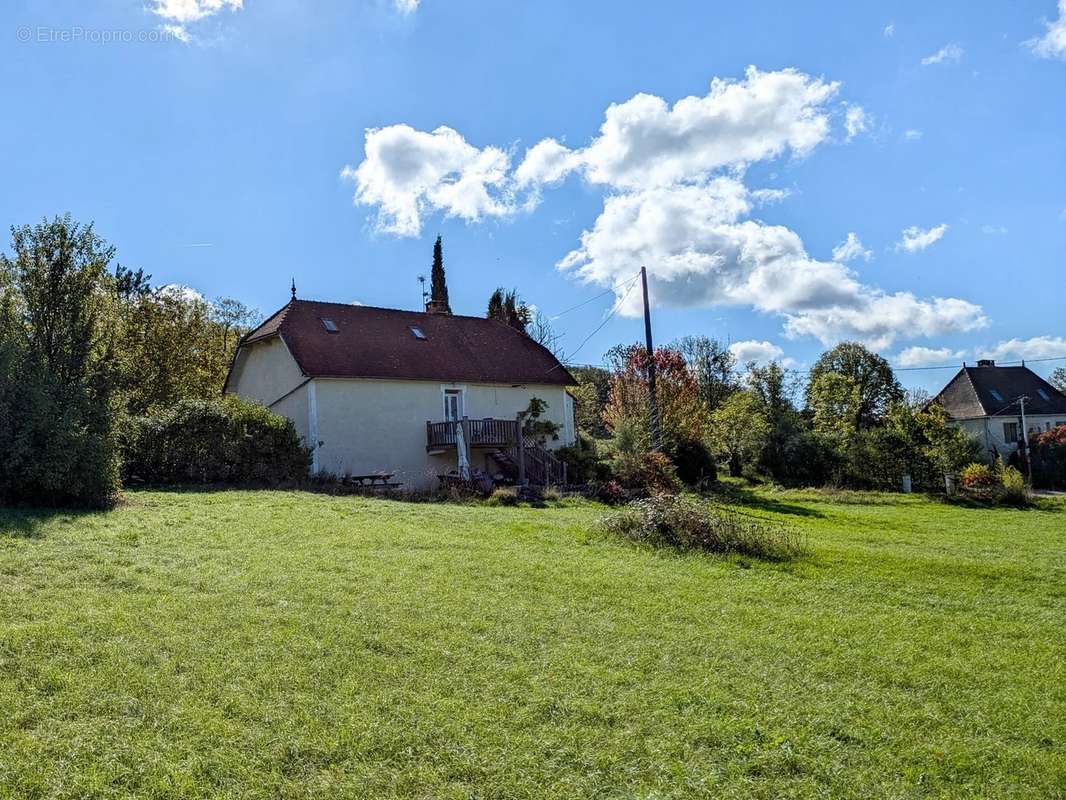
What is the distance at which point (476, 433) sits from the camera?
74.6 feet

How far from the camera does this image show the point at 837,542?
40.1 ft

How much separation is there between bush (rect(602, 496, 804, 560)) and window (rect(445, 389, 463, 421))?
13.8 meters

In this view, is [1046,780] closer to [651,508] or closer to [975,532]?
[651,508]

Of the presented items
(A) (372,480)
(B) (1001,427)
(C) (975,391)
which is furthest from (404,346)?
(B) (1001,427)

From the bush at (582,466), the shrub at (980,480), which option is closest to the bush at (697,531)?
the bush at (582,466)

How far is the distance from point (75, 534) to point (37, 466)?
2.82m

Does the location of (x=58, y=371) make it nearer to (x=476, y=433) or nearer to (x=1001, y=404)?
(x=476, y=433)

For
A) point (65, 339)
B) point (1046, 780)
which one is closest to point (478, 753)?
point (1046, 780)

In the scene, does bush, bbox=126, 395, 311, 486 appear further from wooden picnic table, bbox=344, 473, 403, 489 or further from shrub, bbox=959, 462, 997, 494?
shrub, bbox=959, 462, 997, 494

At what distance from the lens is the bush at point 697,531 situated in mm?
10047

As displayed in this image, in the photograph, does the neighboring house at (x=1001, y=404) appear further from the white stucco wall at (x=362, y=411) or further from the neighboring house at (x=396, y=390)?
the white stucco wall at (x=362, y=411)

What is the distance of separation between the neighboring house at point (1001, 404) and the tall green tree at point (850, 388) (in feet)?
11.2

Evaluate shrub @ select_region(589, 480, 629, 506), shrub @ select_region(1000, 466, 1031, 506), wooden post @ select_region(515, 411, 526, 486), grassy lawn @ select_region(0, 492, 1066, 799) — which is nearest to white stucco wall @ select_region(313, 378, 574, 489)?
wooden post @ select_region(515, 411, 526, 486)

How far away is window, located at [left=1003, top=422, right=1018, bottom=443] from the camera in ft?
130
